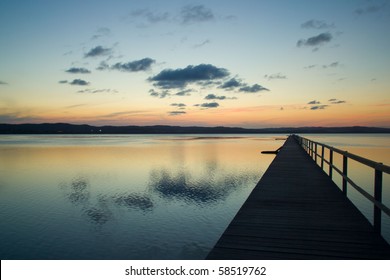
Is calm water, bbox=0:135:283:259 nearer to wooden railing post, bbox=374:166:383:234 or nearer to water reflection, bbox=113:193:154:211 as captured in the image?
water reflection, bbox=113:193:154:211

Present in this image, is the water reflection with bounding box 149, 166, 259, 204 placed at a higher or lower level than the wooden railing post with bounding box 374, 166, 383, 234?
lower

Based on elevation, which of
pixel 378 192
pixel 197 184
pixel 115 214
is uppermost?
pixel 378 192

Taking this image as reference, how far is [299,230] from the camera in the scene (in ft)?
18.3

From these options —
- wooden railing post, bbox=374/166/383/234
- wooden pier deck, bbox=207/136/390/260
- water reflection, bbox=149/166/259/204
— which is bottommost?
water reflection, bbox=149/166/259/204

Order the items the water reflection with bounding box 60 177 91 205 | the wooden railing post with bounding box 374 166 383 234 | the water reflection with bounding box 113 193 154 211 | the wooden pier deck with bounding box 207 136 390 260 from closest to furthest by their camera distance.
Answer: the wooden pier deck with bounding box 207 136 390 260, the wooden railing post with bounding box 374 166 383 234, the water reflection with bounding box 113 193 154 211, the water reflection with bounding box 60 177 91 205

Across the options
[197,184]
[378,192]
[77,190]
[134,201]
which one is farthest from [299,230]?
[77,190]

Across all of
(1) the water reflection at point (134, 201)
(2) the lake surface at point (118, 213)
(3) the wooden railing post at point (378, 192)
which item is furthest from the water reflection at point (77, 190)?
(3) the wooden railing post at point (378, 192)

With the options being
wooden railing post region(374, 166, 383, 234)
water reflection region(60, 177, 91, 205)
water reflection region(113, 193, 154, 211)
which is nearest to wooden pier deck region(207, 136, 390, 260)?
wooden railing post region(374, 166, 383, 234)

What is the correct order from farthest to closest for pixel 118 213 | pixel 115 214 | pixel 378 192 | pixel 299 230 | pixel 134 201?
pixel 134 201, pixel 118 213, pixel 115 214, pixel 299 230, pixel 378 192

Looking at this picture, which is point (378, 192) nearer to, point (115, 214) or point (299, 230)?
point (299, 230)

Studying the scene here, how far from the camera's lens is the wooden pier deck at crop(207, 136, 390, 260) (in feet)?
14.9

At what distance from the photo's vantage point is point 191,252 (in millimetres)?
8953

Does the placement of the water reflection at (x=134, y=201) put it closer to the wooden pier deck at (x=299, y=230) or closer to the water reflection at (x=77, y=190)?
the water reflection at (x=77, y=190)

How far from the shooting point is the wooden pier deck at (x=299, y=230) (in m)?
4.54
